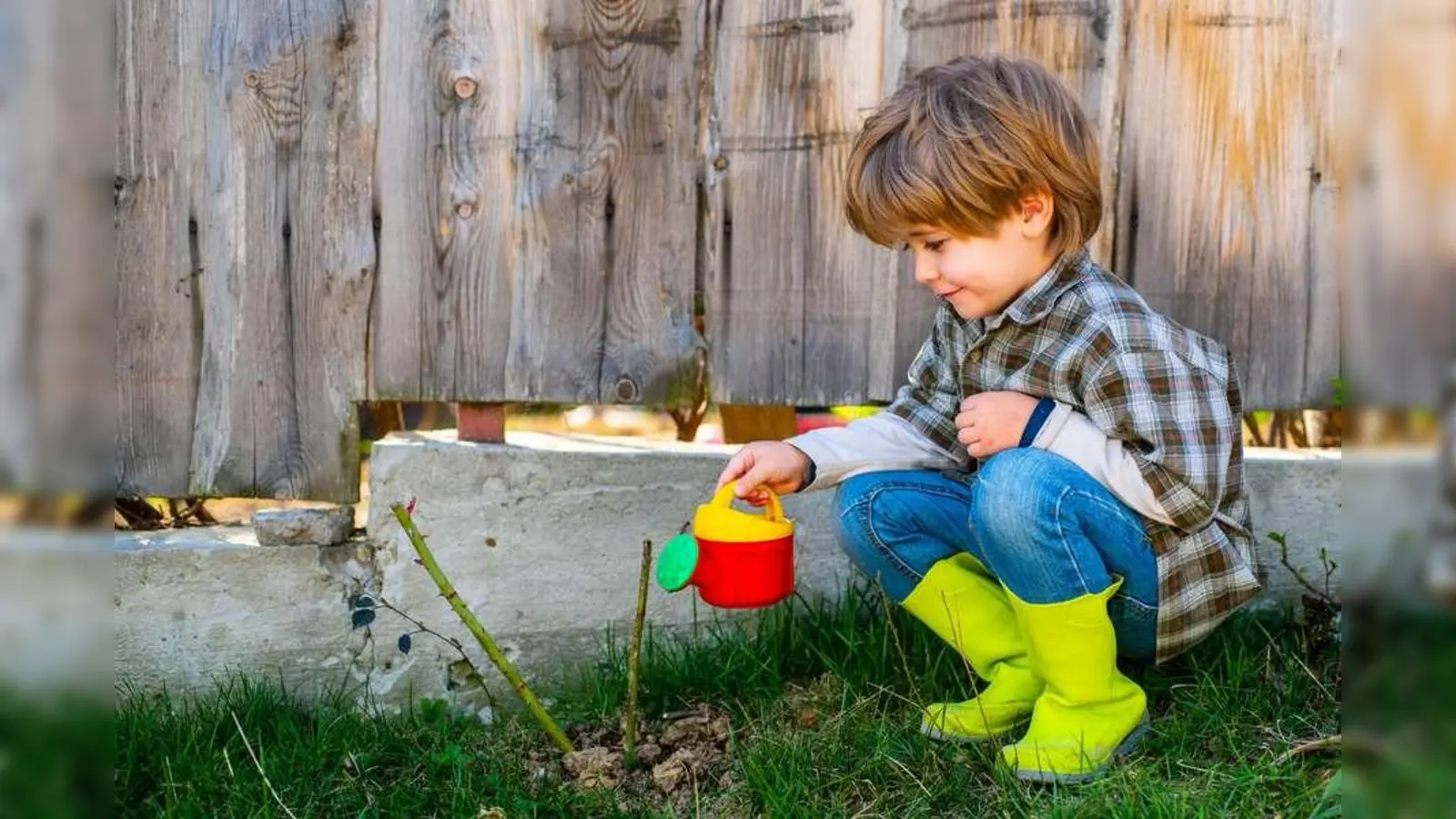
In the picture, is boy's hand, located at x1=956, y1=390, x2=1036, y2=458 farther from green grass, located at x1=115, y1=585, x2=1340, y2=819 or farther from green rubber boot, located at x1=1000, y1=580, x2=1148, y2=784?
green grass, located at x1=115, y1=585, x2=1340, y2=819

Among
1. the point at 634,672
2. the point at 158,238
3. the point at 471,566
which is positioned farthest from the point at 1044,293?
the point at 158,238

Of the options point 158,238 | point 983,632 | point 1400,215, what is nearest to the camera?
point 1400,215

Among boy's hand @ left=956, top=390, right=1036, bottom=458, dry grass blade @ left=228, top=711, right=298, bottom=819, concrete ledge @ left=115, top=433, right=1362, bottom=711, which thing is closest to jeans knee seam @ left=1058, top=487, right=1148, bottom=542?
boy's hand @ left=956, top=390, right=1036, bottom=458

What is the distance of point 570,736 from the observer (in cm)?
244

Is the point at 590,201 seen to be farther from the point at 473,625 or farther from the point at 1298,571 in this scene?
the point at 1298,571

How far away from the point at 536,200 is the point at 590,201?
105 millimetres

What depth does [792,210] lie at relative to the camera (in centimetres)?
267

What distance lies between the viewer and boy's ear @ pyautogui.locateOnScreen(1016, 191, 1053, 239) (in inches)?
87.0

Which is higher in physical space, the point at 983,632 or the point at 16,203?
the point at 16,203

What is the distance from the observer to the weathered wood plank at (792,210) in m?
2.62

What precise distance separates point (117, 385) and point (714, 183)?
4.06 feet

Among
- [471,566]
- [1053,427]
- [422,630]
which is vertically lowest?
[422,630]

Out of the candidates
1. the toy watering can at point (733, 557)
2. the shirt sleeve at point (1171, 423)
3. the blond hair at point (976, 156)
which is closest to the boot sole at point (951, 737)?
the toy watering can at point (733, 557)

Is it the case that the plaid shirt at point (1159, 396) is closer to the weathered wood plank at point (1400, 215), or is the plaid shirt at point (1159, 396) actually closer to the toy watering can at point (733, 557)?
the toy watering can at point (733, 557)
